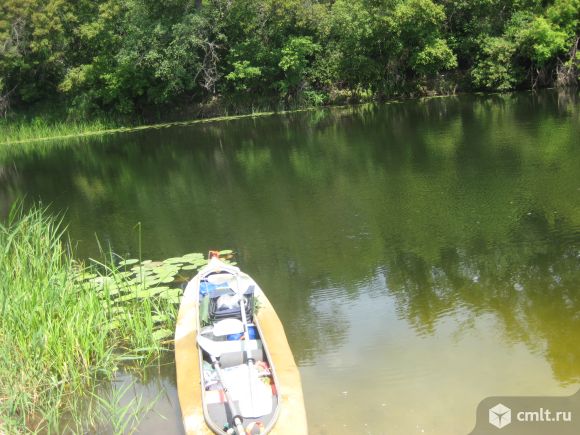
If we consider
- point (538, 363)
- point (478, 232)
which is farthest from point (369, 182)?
point (538, 363)

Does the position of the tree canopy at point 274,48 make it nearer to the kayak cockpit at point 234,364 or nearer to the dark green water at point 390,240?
the dark green water at point 390,240

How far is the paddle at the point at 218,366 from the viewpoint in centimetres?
424

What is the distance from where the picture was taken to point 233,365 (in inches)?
207

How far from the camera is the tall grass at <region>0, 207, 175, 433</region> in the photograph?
5355 mm

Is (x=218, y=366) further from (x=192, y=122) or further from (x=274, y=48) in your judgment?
(x=274, y=48)

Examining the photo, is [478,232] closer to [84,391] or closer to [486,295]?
[486,295]

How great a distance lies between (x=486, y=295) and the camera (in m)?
7.20

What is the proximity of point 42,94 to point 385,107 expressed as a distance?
2292 centimetres

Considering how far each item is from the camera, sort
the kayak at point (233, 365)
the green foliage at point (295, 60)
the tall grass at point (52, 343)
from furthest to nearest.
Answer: the green foliage at point (295, 60) < the tall grass at point (52, 343) < the kayak at point (233, 365)

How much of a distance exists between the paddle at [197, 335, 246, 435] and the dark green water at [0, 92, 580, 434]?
70 cm

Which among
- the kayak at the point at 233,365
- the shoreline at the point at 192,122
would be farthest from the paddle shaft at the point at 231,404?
the shoreline at the point at 192,122

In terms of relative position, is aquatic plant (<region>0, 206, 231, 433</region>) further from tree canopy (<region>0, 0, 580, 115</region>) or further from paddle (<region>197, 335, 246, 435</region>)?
tree canopy (<region>0, 0, 580, 115</region>)

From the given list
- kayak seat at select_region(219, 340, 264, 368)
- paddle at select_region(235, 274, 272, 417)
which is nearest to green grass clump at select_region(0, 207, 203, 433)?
kayak seat at select_region(219, 340, 264, 368)

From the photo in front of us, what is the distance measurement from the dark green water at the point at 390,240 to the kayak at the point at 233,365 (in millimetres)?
Answer: 503
